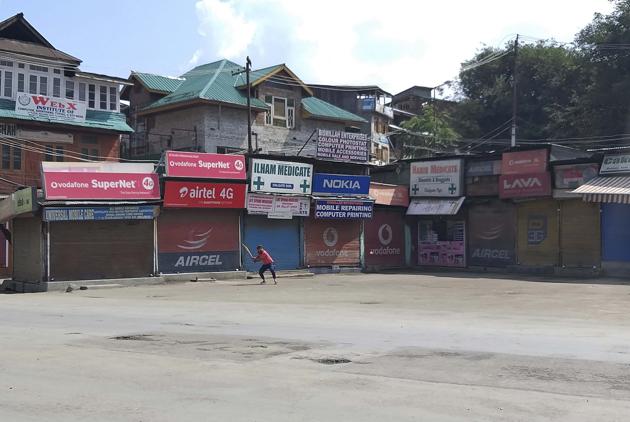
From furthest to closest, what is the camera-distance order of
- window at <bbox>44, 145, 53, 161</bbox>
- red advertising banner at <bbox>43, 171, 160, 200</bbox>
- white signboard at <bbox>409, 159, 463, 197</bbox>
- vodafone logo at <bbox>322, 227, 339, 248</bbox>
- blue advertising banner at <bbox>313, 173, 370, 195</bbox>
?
window at <bbox>44, 145, 53, 161</bbox> → white signboard at <bbox>409, 159, 463, 197</bbox> → vodafone logo at <bbox>322, 227, 339, 248</bbox> → blue advertising banner at <bbox>313, 173, 370, 195</bbox> → red advertising banner at <bbox>43, 171, 160, 200</bbox>

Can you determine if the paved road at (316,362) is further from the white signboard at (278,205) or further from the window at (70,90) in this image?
the window at (70,90)

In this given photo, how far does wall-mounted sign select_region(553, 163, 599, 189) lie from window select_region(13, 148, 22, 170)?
2664 centimetres

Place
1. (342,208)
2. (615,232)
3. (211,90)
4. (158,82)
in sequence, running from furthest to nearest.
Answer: (158,82) < (211,90) < (342,208) < (615,232)

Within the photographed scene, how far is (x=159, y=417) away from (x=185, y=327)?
6.96 meters

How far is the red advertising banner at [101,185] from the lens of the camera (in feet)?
78.7

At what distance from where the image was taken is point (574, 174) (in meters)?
28.5

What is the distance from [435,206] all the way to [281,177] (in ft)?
28.1

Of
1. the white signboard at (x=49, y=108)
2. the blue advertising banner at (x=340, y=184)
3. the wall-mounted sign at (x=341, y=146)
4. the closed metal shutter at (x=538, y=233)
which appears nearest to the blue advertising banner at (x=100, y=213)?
the blue advertising banner at (x=340, y=184)

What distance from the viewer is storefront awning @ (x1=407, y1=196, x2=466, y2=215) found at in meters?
32.8

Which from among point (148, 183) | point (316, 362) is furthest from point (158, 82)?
point (316, 362)

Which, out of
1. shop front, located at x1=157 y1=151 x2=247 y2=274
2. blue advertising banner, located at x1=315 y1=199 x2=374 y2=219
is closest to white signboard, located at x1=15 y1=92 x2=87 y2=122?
shop front, located at x1=157 y1=151 x2=247 y2=274

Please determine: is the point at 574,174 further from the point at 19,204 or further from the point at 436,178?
the point at 19,204

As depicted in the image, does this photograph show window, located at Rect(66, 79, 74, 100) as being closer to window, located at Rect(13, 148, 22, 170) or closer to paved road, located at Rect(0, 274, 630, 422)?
window, located at Rect(13, 148, 22, 170)

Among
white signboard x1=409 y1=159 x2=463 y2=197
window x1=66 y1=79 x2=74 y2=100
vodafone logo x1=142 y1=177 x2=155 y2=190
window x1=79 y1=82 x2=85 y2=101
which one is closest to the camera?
vodafone logo x1=142 y1=177 x2=155 y2=190
